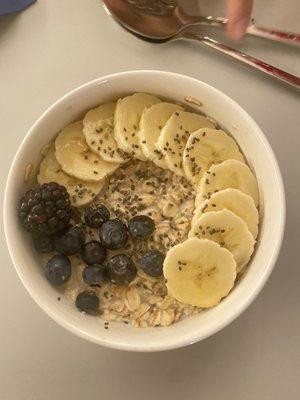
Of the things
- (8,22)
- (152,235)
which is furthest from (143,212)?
(8,22)

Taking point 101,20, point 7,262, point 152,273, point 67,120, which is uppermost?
point 101,20

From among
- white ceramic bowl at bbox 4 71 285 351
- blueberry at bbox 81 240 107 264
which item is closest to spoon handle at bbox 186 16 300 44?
white ceramic bowl at bbox 4 71 285 351

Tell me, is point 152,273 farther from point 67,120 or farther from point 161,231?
point 67,120

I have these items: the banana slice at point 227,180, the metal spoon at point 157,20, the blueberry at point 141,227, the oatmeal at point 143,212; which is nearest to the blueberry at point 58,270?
the oatmeal at point 143,212

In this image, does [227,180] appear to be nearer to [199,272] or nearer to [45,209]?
[199,272]

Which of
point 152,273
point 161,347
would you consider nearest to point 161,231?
point 152,273

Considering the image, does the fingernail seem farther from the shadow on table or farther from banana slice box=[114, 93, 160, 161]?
the shadow on table
